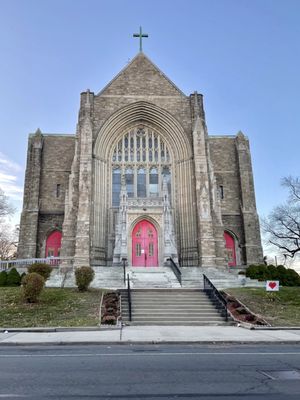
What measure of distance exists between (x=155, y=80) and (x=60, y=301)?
20.4 m

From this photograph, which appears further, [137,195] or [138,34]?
[138,34]

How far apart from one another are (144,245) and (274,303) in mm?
12186

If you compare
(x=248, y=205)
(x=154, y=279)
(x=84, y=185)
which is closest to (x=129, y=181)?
(x=84, y=185)

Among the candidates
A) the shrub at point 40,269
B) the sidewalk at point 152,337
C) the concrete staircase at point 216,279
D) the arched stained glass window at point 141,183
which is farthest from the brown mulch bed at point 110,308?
the arched stained glass window at point 141,183

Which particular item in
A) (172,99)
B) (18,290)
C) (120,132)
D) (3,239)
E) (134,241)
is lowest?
(18,290)

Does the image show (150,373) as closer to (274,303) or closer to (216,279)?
(274,303)

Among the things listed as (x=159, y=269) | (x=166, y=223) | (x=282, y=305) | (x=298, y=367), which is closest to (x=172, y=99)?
(x=166, y=223)

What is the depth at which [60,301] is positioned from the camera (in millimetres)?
14219

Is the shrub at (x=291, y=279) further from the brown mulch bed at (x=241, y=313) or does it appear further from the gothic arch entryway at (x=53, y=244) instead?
the gothic arch entryway at (x=53, y=244)

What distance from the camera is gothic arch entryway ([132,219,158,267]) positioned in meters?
25.2

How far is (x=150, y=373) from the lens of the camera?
213 inches

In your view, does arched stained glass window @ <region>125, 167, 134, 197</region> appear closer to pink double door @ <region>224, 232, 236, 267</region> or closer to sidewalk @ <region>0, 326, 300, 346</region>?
pink double door @ <region>224, 232, 236, 267</region>

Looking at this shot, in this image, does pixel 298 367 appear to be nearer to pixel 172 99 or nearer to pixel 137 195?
pixel 137 195

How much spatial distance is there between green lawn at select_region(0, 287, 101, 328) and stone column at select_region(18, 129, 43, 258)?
35.4 feet
